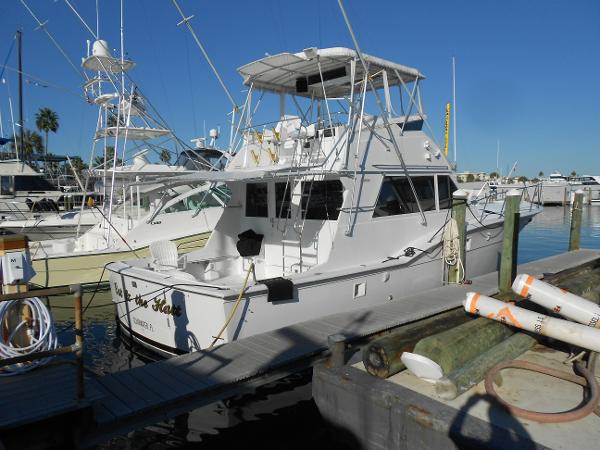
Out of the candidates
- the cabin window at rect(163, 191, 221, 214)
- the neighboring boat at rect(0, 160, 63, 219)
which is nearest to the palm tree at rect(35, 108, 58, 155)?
the neighboring boat at rect(0, 160, 63, 219)

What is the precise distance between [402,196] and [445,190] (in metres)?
1.44

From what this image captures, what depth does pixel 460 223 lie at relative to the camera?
7.62 metres

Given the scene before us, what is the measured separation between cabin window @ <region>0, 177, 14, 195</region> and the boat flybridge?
20174 mm

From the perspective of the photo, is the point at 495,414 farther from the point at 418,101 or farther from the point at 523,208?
the point at 523,208

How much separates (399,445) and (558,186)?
52.0m

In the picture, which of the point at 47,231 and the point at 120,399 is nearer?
the point at 120,399

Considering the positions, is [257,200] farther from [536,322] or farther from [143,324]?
[536,322]

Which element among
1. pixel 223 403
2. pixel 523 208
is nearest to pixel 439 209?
pixel 523 208

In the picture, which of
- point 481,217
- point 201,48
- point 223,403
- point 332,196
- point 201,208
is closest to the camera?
point 223,403

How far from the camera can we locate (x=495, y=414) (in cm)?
373

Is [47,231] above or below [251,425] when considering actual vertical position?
above

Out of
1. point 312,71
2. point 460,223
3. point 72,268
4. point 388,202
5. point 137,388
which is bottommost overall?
point 72,268

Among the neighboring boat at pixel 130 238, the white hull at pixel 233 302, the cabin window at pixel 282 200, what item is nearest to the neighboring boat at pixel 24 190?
the neighboring boat at pixel 130 238

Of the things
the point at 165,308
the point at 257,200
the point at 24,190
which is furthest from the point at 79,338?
the point at 24,190
